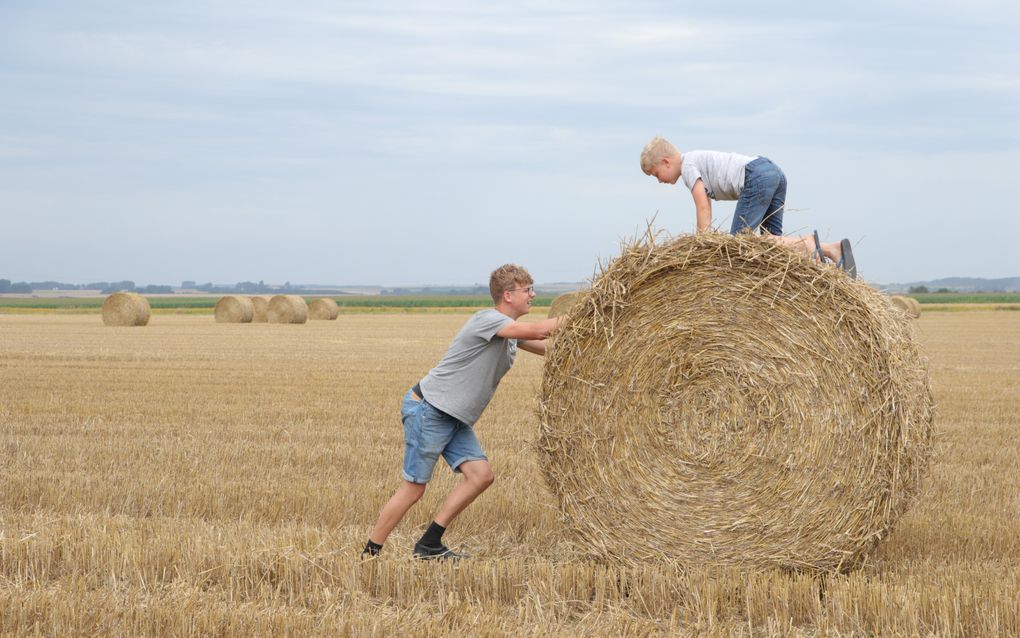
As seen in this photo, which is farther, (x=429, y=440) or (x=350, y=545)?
(x=350, y=545)

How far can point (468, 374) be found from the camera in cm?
606

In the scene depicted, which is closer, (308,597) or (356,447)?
(308,597)

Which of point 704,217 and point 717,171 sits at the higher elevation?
point 717,171

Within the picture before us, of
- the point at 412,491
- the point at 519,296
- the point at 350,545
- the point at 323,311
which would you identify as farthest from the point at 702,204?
the point at 323,311

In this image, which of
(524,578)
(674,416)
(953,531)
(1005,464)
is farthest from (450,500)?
(1005,464)

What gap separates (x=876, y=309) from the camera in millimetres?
5703

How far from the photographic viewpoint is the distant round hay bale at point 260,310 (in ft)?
130

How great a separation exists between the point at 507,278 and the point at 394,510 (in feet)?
4.66

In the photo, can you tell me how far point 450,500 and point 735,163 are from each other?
2.58 meters

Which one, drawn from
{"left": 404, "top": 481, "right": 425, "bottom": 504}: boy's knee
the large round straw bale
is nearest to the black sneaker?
{"left": 404, "top": 481, "right": 425, "bottom": 504}: boy's knee

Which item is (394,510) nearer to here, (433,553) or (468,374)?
(433,553)

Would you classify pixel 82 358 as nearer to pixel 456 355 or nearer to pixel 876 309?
pixel 456 355

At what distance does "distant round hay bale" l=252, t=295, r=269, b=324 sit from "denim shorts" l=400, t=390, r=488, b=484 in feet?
113

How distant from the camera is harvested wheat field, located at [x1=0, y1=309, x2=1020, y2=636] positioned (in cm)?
501
